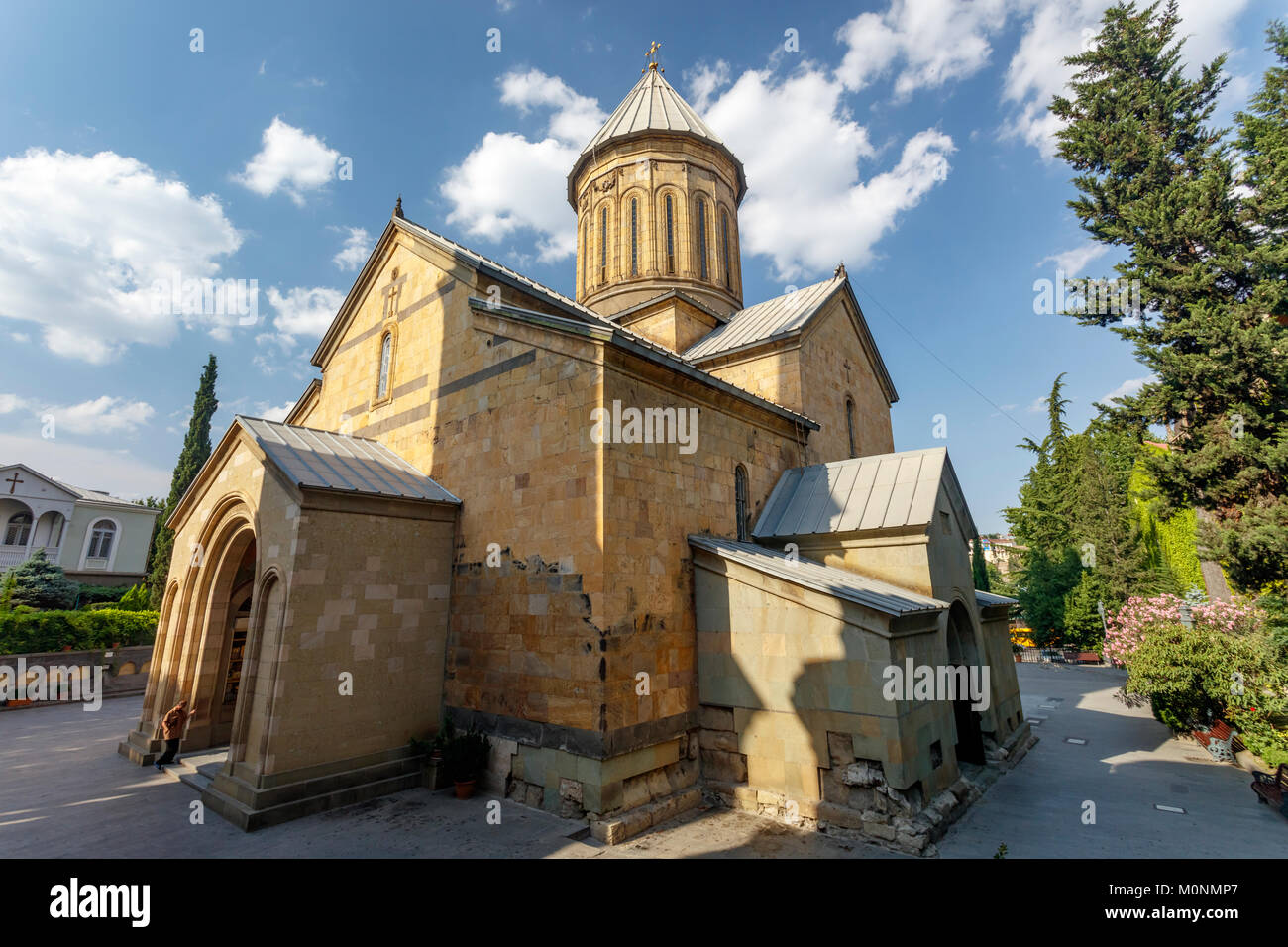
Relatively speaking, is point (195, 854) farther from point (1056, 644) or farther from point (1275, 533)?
point (1056, 644)

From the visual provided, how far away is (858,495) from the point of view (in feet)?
29.9

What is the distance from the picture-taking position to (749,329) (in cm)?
1328

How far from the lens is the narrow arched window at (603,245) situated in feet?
53.9

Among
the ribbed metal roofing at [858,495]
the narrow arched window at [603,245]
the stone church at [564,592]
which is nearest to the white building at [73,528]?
the stone church at [564,592]

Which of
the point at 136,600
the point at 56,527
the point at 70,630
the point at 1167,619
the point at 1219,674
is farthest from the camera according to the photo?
the point at 56,527

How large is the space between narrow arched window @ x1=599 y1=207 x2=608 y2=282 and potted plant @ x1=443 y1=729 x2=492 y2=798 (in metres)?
13.0

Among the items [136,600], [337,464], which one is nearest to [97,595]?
[136,600]

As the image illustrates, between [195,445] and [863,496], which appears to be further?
[195,445]

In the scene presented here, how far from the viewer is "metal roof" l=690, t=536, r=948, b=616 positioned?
6.40m

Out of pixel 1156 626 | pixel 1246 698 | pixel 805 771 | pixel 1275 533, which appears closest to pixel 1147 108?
pixel 1275 533

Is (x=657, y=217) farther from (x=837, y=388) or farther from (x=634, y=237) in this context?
(x=837, y=388)

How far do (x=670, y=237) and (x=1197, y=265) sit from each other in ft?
40.1

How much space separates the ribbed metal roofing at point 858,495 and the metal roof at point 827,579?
0.80 metres

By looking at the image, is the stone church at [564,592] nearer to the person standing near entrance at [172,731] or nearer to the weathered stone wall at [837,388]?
the person standing near entrance at [172,731]
